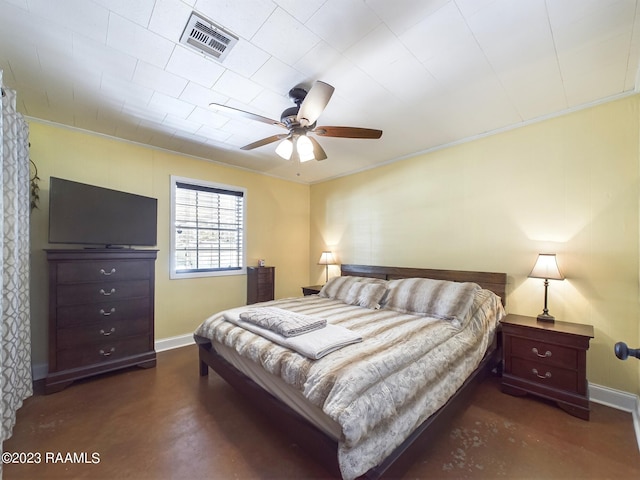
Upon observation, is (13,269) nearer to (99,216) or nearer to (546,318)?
(99,216)

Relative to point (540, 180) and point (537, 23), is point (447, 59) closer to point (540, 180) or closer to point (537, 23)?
point (537, 23)

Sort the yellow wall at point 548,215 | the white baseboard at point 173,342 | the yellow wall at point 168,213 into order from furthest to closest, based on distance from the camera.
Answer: the white baseboard at point 173,342 < the yellow wall at point 168,213 < the yellow wall at point 548,215

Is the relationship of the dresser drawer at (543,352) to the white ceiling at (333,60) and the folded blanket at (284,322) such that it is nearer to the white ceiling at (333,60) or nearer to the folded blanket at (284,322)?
the folded blanket at (284,322)

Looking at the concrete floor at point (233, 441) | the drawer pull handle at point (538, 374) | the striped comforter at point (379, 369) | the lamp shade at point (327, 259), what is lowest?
the concrete floor at point (233, 441)

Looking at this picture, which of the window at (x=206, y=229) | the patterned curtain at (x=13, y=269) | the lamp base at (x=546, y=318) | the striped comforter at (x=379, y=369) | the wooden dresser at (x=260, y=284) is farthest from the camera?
the wooden dresser at (x=260, y=284)

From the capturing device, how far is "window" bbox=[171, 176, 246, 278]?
12.3ft

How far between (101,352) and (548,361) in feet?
13.8

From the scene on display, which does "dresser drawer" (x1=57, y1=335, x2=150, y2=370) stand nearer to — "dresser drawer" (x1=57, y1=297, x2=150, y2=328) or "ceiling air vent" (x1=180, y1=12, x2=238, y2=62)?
"dresser drawer" (x1=57, y1=297, x2=150, y2=328)

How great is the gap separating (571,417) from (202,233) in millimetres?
4436

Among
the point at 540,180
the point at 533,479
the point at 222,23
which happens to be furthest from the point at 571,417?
the point at 222,23

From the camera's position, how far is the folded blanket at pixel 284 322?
1940 millimetres

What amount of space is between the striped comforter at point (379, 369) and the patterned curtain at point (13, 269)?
131 cm

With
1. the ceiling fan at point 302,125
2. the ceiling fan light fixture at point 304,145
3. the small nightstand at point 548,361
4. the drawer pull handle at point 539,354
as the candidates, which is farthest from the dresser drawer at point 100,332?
the drawer pull handle at point 539,354

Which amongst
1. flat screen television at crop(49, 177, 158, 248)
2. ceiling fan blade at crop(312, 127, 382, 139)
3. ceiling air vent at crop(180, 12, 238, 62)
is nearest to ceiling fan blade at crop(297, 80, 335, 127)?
ceiling fan blade at crop(312, 127, 382, 139)
